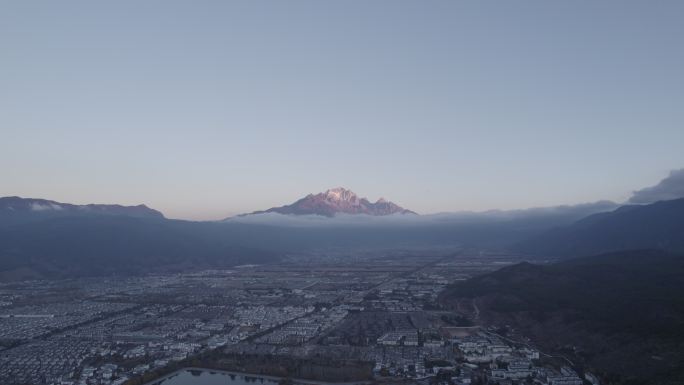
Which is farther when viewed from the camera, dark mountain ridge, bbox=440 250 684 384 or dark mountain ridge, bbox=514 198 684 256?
dark mountain ridge, bbox=514 198 684 256

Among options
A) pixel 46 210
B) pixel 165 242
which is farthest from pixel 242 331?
pixel 46 210

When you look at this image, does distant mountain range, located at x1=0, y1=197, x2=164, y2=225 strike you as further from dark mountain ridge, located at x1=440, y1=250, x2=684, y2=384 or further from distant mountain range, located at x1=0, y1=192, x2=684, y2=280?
dark mountain ridge, located at x1=440, y1=250, x2=684, y2=384

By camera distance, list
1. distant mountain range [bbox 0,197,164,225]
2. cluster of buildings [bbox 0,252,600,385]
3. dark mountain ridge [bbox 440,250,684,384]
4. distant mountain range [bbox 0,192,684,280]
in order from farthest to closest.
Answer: distant mountain range [bbox 0,197,164,225] → distant mountain range [bbox 0,192,684,280] → cluster of buildings [bbox 0,252,600,385] → dark mountain ridge [bbox 440,250,684,384]

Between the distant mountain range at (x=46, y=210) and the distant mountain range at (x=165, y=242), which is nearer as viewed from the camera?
the distant mountain range at (x=165, y=242)

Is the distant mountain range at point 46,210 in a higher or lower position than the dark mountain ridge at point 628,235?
higher

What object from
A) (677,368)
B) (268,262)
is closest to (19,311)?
(677,368)

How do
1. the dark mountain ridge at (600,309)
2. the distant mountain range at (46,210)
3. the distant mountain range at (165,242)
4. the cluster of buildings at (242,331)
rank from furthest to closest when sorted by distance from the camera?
1. the distant mountain range at (46,210)
2. the distant mountain range at (165,242)
3. the cluster of buildings at (242,331)
4. the dark mountain ridge at (600,309)

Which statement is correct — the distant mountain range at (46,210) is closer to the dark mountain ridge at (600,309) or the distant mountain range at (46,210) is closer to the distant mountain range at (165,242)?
the distant mountain range at (165,242)

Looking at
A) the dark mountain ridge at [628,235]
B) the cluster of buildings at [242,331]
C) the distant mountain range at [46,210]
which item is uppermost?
the distant mountain range at [46,210]

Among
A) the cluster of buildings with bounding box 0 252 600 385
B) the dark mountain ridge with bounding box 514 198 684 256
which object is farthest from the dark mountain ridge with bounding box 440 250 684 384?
the dark mountain ridge with bounding box 514 198 684 256

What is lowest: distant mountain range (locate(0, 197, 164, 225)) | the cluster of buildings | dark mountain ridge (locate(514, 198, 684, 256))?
the cluster of buildings

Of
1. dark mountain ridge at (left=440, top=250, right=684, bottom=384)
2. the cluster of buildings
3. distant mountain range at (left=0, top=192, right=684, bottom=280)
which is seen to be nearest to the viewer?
dark mountain ridge at (left=440, top=250, right=684, bottom=384)

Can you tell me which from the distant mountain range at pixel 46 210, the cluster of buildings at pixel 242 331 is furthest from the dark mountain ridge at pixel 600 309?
the distant mountain range at pixel 46 210
